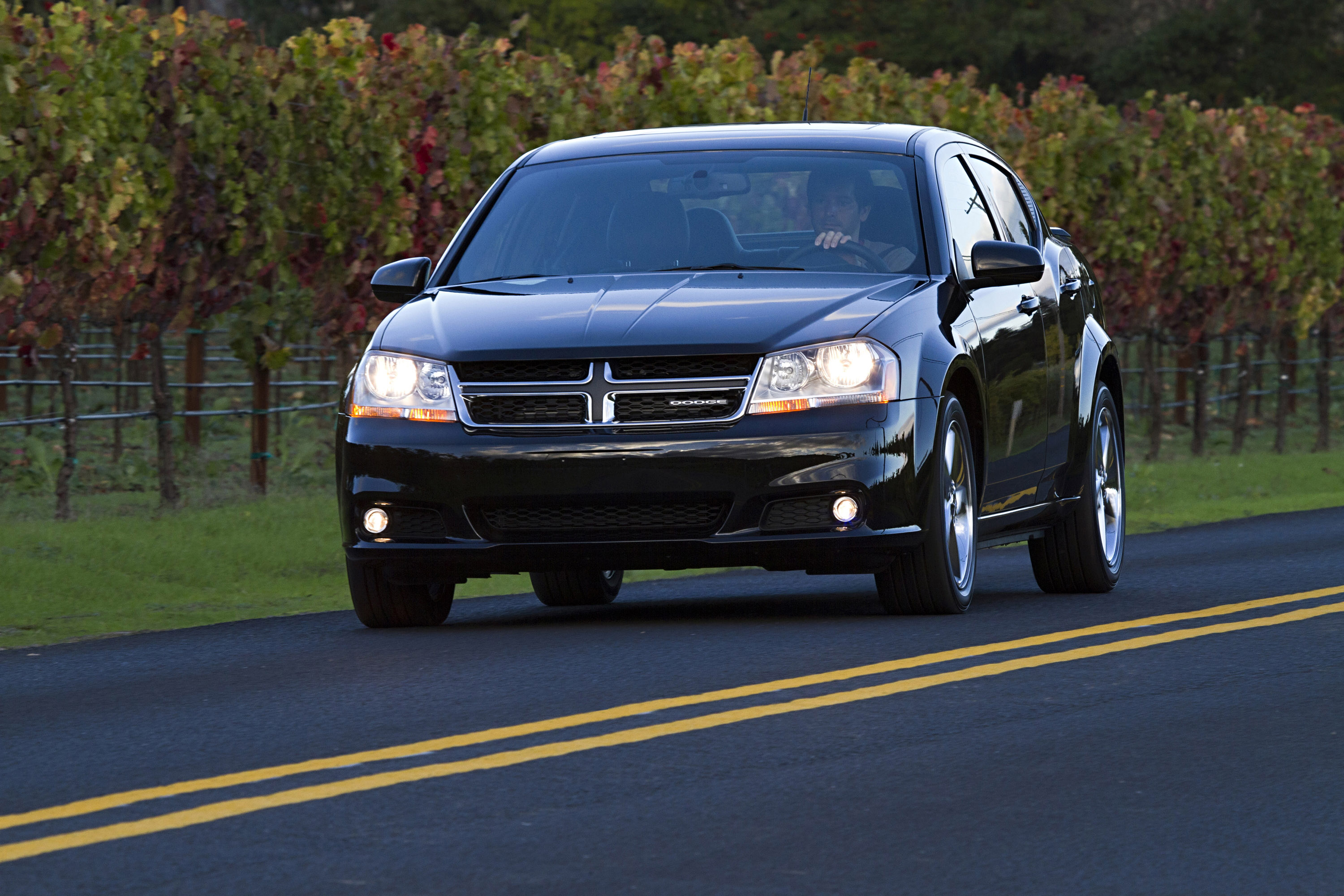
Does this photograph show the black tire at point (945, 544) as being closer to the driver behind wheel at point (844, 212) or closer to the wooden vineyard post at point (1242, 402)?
the driver behind wheel at point (844, 212)

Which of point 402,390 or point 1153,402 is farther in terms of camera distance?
point 1153,402

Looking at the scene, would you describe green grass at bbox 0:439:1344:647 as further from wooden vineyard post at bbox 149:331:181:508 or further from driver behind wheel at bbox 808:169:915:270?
driver behind wheel at bbox 808:169:915:270

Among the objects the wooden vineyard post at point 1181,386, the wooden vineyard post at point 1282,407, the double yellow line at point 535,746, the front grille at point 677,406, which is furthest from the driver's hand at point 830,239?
the wooden vineyard post at point 1181,386

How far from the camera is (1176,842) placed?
5258mm

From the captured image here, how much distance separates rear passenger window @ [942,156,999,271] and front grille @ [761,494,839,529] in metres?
1.55

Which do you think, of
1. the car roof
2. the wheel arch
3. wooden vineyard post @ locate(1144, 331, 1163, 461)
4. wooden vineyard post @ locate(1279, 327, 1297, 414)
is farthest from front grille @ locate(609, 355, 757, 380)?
wooden vineyard post @ locate(1279, 327, 1297, 414)

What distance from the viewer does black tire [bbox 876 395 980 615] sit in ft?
28.3

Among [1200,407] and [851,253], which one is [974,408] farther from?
[1200,407]

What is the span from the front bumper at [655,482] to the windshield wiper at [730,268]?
1.07 meters

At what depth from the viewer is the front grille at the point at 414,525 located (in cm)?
852

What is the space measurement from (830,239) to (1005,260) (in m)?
0.71

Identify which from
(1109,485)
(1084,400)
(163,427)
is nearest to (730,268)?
(1084,400)

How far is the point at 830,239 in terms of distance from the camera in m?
9.43

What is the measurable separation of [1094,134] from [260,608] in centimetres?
1504
